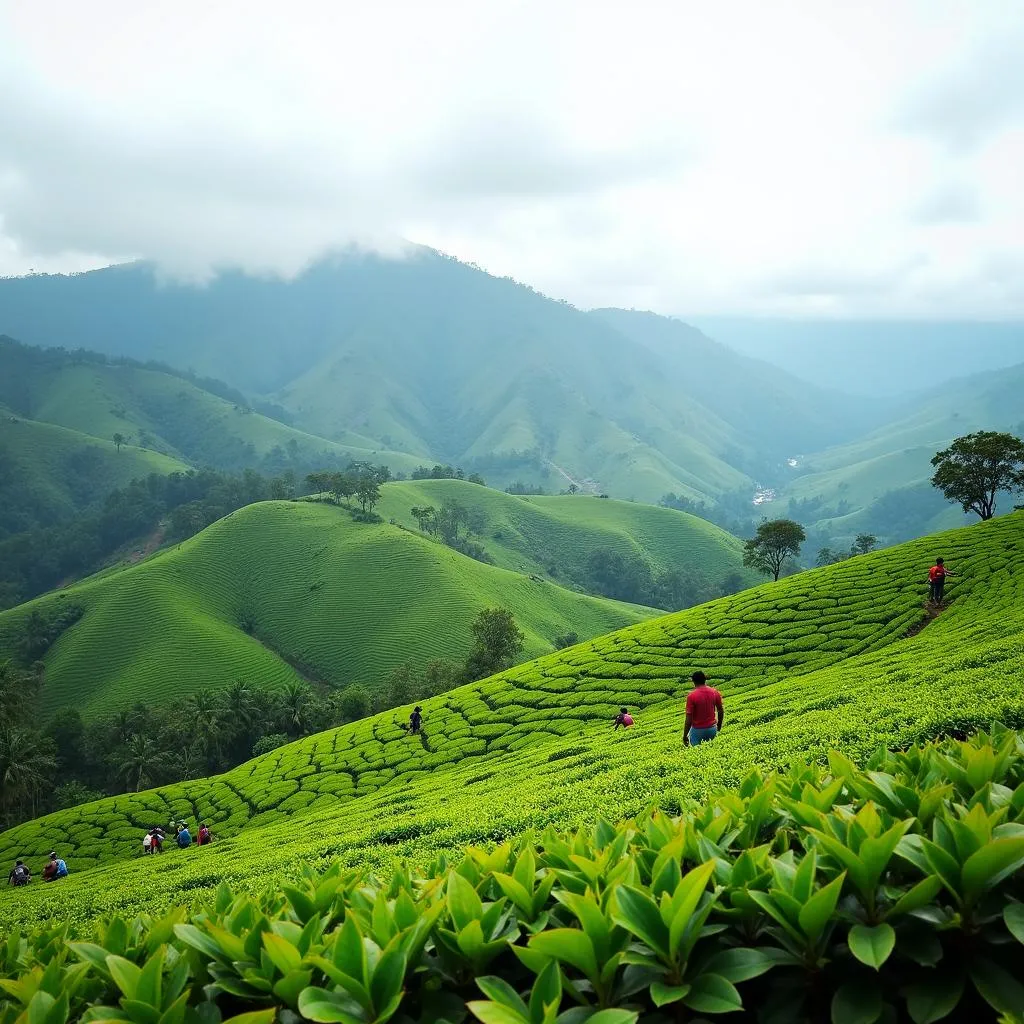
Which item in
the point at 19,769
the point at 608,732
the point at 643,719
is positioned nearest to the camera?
the point at 608,732

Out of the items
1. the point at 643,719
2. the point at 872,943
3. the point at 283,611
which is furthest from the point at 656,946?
the point at 283,611

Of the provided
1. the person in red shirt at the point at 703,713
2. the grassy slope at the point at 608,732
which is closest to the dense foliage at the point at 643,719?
the grassy slope at the point at 608,732

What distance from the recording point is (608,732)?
854 inches

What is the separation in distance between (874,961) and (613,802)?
27.4ft

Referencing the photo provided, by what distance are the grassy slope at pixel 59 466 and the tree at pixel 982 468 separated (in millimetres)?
180301

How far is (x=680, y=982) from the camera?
2527 millimetres

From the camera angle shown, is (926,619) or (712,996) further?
(926,619)

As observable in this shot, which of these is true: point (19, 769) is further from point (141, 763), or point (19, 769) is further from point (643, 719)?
point (643, 719)

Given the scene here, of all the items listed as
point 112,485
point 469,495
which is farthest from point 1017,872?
point 112,485

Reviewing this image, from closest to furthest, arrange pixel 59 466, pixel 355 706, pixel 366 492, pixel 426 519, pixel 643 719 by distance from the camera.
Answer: pixel 643 719 → pixel 355 706 → pixel 366 492 → pixel 426 519 → pixel 59 466

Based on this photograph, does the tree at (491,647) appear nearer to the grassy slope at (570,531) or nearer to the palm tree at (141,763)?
the palm tree at (141,763)

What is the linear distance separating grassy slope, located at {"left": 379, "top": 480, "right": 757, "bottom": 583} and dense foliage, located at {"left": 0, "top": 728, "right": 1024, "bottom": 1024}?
13180 cm

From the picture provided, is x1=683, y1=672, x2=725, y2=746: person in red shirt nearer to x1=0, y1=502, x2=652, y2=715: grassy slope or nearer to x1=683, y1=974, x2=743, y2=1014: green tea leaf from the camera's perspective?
x1=683, y1=974, x2=743, y2=1014: green tea leaf

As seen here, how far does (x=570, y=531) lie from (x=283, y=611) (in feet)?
246
